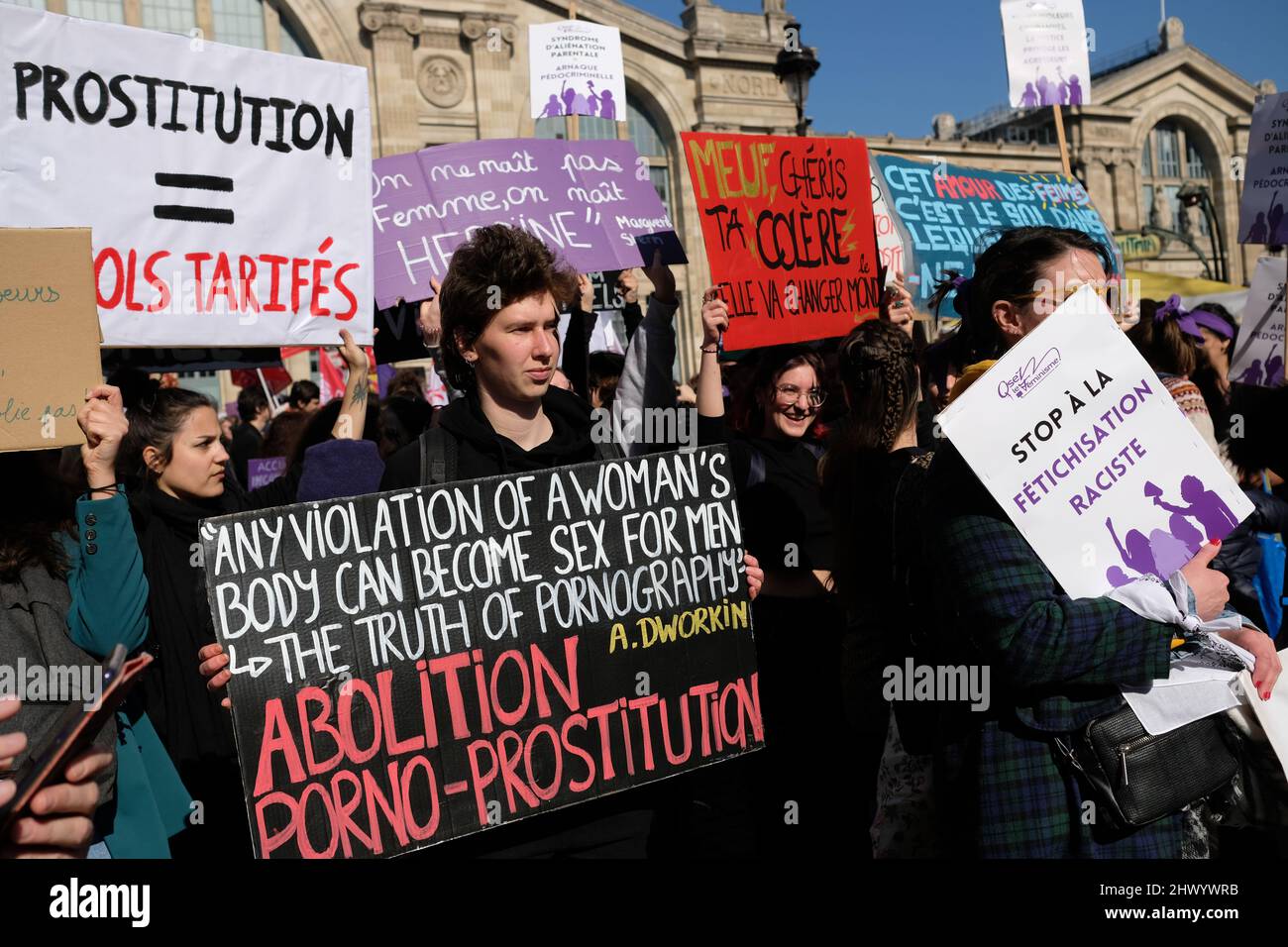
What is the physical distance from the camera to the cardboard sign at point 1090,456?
2.23 m

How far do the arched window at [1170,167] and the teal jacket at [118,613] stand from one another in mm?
44572

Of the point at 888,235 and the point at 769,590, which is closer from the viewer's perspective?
the point at 769,590

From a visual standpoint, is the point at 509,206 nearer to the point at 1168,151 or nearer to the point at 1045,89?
the point at 1045,89

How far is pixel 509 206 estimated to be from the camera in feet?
21.1

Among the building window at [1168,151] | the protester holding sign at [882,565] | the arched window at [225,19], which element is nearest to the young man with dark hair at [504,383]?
the protester holding sign at [882,565]

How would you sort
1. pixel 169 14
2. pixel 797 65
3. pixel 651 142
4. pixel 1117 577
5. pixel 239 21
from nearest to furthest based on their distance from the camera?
1. pixel 1117 577
2. pixel 797 65
3. pixel 169 14
4. pixel 239 21
5. pixel 651 142

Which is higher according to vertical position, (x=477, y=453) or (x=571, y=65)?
(x=571, y=65)

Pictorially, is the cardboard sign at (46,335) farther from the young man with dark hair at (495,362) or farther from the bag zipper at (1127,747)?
the bag zipper at (1127,747)

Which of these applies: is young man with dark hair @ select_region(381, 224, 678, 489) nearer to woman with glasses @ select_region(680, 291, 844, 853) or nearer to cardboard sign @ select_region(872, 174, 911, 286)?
woman with glasses @ select_region(680, 291, 844, 853)

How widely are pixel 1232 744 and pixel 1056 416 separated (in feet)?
2.73

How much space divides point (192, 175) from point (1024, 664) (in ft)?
10.7

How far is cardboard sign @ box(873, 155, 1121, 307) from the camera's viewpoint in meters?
6.88

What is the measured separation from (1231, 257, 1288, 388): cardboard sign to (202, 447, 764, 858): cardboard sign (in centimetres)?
392

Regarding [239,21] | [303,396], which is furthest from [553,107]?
[239,21]
